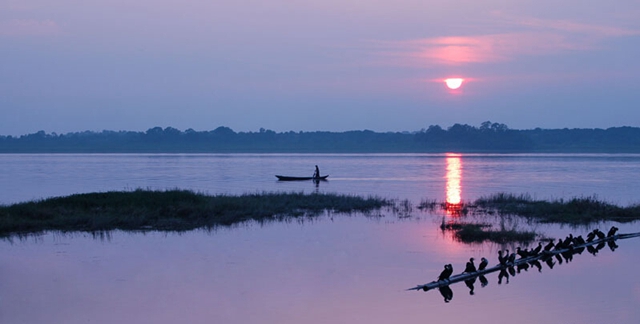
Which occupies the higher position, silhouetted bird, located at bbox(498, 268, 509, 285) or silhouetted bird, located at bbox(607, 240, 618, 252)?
silhouetted bird, located at bbox(607, 240, 618, 252)

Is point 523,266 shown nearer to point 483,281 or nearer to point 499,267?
point 499,267

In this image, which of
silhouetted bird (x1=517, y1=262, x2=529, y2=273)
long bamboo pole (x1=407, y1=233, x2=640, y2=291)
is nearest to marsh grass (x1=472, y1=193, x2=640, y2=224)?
long bamboo pole (x1=407, y1=233, x2=640, y2=291)

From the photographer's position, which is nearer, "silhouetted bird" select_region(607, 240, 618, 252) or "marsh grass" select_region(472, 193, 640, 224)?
"silhouetted bird" select_region(607, 240, 618, 252)

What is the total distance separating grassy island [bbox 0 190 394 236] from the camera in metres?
26.5

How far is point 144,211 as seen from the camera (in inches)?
1121

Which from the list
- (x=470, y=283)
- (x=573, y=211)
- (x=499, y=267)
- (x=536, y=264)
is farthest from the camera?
(x=573, y=211)

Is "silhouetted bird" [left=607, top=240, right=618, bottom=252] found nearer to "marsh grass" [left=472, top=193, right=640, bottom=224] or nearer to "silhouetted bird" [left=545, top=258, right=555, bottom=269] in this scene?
"silhouetted bird" [left=545, top=258, right=555, bottom=269]

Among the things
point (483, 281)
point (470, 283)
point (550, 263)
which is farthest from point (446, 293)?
point (550, 263)

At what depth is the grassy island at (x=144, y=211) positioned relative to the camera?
87.0ft

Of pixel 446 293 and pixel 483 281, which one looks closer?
pixel 446 293

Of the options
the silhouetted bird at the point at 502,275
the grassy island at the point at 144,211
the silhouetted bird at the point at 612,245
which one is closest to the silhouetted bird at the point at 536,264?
the silhouetted bird at the point at 502,275

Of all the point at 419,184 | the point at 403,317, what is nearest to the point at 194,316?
the point at 403,317

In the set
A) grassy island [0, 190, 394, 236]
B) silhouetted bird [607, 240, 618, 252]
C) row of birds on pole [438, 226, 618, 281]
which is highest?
grassy island [0, 190, 394, 236]

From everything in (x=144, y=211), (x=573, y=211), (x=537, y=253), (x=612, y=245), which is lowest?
(x=612, y=245)
